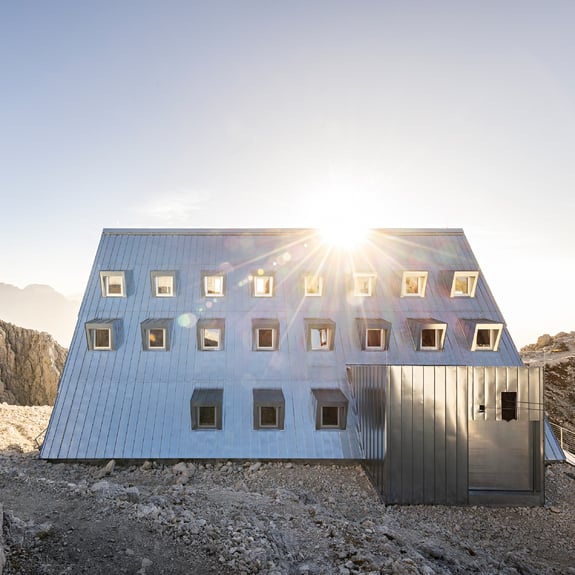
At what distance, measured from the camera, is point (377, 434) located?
14633mm

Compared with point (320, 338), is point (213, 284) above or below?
above

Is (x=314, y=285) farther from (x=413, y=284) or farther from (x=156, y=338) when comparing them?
(x=156, y=338)

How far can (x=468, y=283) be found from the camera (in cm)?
2245

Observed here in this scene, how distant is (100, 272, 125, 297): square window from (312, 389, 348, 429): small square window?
41.0 feet

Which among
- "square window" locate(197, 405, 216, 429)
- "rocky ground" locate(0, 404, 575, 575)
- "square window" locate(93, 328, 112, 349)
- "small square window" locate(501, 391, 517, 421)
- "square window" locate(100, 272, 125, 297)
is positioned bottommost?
"rocky ground" locate(0, 404, 575, 575)

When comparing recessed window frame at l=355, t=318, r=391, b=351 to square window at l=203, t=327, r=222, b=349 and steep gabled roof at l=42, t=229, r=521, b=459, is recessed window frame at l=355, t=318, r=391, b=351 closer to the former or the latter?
steep gabled roof at l=42, t=229, r=521, b=459

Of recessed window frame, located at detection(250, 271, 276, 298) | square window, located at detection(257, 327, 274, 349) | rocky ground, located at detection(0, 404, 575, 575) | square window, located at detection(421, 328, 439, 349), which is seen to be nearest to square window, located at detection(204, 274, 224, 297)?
recessed window frame, located at detection(250, 271, 276, 298)

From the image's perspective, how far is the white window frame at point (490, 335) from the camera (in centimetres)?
2041

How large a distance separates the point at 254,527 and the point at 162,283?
49.3ft

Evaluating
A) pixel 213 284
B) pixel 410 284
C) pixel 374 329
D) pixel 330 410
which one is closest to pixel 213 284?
pixel 213 284

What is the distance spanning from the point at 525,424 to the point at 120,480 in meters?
16.2

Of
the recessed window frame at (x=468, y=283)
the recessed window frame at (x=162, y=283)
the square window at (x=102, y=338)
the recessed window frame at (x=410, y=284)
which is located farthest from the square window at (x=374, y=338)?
the square window at (x=102, y=338)

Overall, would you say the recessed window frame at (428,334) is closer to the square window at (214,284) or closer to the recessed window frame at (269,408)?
the recessed window frame at (269,408)

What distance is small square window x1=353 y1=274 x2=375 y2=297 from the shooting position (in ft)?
72.0
